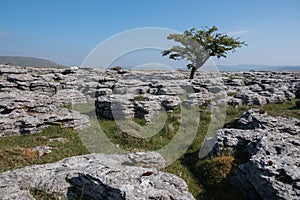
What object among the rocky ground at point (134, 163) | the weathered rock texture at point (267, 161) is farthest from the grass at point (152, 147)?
the rocky ground at point (134, 163)

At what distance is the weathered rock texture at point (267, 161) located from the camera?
888cm

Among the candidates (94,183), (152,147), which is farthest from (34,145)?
(94,183)

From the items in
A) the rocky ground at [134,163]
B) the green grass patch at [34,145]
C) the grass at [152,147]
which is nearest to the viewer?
the rocky ground at [134,163]

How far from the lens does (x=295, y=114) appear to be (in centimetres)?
2511

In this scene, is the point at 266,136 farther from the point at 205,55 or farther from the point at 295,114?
the point at 205,55

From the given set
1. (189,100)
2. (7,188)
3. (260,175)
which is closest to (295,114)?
(189,100)

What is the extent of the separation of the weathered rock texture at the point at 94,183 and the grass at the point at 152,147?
2.33ft

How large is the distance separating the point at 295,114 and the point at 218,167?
55.7 feet

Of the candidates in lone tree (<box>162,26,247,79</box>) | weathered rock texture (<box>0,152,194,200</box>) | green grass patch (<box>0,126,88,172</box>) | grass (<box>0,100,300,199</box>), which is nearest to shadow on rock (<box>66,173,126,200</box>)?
weathered rock texture (<box>0,152,194,200</box>)

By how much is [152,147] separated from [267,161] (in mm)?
8710

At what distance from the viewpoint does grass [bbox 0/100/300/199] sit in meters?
11.7

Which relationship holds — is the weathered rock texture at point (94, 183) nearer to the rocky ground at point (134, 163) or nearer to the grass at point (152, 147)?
the rocky ground at point (134, 163)

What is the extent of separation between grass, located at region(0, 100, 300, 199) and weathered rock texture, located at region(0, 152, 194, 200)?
2.33 ft

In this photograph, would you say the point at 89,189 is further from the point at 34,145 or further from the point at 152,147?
the point at 34,145
